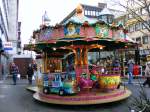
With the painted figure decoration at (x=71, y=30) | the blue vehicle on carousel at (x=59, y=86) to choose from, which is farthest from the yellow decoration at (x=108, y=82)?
the painted figure decoration at (x=71, y=30)

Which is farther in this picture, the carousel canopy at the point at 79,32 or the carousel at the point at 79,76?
the carousel canopy at the point at 79,32

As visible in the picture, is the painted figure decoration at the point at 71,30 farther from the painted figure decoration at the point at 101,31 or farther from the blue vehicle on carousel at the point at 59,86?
the blue vehicle on carousel at the point at 59,86

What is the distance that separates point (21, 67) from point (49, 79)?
67.5 feet

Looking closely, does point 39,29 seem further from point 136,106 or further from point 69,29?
point 136,106

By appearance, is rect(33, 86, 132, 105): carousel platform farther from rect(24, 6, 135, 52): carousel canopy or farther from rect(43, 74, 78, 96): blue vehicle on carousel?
rect(24, 6, 135, 52): carousel canopy

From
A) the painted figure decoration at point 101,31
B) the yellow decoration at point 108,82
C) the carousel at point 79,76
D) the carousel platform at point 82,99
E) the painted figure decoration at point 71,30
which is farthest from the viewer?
the yellow decoration at point 108,82

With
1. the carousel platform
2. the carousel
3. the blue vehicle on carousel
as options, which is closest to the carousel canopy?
the carousel

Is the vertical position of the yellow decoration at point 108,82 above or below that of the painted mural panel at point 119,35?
below

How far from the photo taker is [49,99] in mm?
15883

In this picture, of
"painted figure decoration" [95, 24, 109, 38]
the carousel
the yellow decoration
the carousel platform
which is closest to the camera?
the carousel platform

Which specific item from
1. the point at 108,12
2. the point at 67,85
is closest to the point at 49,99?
the point at 67,85

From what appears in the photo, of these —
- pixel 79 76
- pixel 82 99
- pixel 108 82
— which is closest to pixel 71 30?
pixel 79 76

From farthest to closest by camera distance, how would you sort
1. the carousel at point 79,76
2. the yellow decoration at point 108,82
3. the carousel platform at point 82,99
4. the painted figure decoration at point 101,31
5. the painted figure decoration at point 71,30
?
1. the yellow decoration at point 108,82
2. the painted figure decoration at point 101,31
3. the painted figure decoration at point 71,30
4. the carousel at point 79,76
5. the carousel platform at point 82,99

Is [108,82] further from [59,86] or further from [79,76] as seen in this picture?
[59,86]
